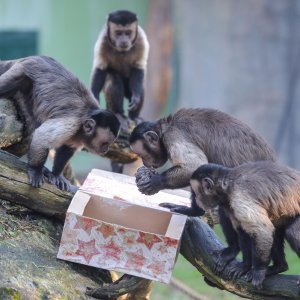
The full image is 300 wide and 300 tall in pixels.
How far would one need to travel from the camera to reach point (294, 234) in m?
5.94

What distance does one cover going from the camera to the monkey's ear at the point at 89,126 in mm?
7480

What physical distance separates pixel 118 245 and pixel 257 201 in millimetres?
1182

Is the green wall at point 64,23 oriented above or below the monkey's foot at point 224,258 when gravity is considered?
below

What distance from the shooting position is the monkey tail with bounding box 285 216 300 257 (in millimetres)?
5895

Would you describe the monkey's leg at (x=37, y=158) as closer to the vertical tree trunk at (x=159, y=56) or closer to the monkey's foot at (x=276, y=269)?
the monkey's foot at (x=276, y=269)

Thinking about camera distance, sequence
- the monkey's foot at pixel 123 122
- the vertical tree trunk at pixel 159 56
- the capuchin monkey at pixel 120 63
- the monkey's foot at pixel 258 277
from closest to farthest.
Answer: the monkey's foot at pixel 258 277, the monkey's foot at pixel 123 122, the capuchin monkey at pixel 120 63, the vertical tree trunk at pixel 159 56

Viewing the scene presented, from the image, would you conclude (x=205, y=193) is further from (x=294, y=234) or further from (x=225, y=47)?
(x=225, y=47)

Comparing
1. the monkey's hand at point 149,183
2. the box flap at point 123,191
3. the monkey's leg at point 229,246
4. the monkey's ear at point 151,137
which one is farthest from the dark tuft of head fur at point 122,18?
the monkey's leg at point 229,246

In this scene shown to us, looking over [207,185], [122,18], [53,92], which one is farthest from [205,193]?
[122,18]

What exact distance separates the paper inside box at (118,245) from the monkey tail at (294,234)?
847mm

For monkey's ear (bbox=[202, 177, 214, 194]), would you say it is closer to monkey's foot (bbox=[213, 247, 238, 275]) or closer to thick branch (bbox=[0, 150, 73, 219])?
monkey's foot (bbox=[213, 247, 238, 275])

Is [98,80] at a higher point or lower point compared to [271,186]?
lower

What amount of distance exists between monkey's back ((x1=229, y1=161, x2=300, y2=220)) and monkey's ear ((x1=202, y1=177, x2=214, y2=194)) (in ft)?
0.54

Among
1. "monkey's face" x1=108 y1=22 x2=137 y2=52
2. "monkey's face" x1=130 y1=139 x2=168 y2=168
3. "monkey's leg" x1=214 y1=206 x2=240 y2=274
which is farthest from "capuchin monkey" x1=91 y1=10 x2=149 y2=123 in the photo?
"monkey's leg" x1=214 y1=206 x2=240 y2=274
